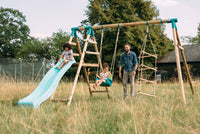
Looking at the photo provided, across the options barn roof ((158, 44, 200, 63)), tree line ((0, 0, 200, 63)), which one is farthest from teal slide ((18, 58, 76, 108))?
barn roof ((158, 44, 200, 63))

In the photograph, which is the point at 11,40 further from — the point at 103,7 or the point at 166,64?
the point at 166,64

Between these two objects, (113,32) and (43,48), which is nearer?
(113,32)

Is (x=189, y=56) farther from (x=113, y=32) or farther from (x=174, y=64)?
(x=113, y=32)

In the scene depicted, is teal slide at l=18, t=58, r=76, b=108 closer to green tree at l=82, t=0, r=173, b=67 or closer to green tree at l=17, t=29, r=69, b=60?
green tree at l=82, t=0, r=173, b=67

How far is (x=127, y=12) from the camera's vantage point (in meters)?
20.0

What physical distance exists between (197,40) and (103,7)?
29691mm

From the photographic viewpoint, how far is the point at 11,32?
36.9 metres

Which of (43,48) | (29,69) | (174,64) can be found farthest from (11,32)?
(174,64)

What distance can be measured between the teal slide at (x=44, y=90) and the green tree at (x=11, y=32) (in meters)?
33.0

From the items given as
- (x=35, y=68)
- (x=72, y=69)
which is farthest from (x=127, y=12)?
(x=35, y=68)

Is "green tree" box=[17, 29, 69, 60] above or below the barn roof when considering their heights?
above

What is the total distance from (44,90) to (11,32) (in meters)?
35.3

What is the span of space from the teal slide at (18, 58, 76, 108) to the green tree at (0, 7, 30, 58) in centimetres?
3296

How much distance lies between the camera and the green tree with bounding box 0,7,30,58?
36125 mm
